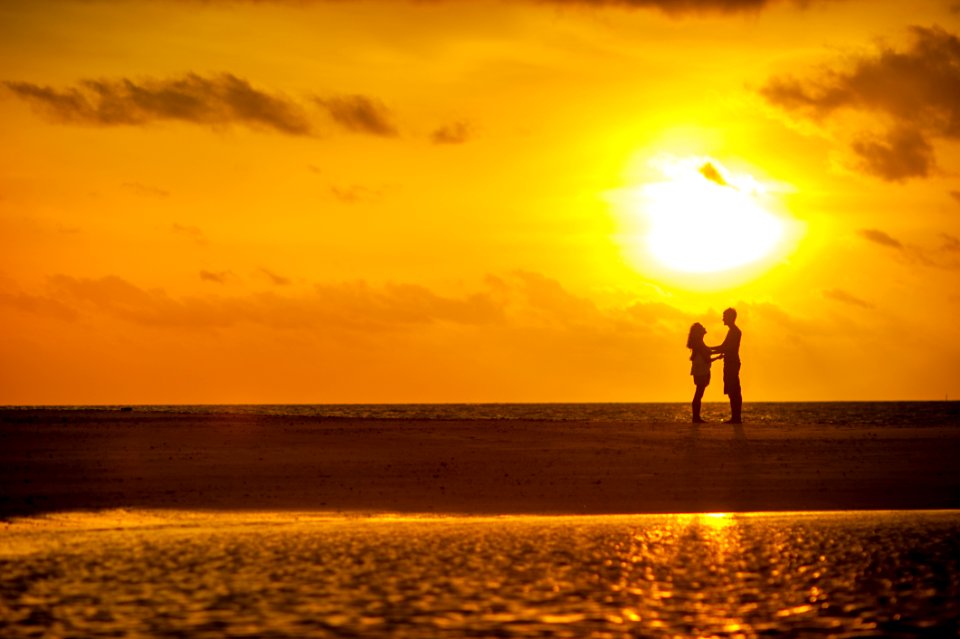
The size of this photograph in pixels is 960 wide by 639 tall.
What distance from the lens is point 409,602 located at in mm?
14055

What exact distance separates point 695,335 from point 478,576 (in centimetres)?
2758

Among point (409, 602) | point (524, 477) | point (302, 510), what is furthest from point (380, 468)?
point (409, 602)

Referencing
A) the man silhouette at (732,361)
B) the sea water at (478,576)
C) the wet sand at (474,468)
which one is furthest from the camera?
the man silhouette at (732,361)

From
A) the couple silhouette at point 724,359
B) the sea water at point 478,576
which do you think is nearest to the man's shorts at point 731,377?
the couple silhouette at point 724,359

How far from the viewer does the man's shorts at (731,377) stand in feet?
136

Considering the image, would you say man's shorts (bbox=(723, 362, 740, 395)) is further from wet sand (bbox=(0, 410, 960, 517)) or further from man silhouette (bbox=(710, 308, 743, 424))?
wet sand (bbox=(0, 410, 960, 517))

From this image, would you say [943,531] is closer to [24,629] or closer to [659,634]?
[659,634]

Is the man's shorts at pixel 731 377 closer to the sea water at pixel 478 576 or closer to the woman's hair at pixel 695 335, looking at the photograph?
the woman's hair at pixel 695 335

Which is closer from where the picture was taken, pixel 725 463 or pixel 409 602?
pixel 409 602

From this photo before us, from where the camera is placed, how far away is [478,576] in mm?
15539

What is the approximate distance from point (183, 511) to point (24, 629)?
914 cm

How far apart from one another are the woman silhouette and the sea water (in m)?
20.5

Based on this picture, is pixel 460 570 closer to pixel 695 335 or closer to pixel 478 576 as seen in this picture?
pixel 478 576

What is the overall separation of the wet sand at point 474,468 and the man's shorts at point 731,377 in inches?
63.8
